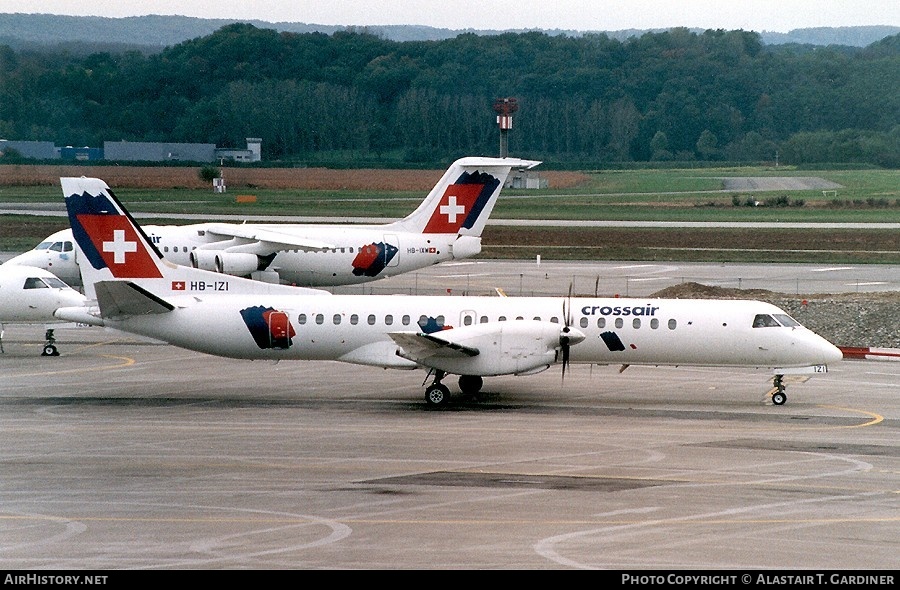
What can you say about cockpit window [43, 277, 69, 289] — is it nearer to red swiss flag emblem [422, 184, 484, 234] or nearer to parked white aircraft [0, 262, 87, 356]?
parked white aircraft [0, 262, 87, 356]

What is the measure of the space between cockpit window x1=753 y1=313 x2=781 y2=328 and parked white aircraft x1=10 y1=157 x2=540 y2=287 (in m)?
20.4

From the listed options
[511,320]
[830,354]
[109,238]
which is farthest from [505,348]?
[109,238]

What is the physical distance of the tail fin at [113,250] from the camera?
3200cm

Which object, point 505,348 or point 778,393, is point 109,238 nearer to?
point 505,348

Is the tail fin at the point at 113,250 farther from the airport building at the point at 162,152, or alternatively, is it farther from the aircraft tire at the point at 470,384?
the airport building at the point at 162,152

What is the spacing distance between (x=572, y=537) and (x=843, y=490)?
650 centimetres

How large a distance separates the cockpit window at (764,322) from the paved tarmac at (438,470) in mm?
2124

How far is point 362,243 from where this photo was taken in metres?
50.3

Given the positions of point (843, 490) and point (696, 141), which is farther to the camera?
point (696, 141)

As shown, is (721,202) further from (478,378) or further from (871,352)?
(478,378)

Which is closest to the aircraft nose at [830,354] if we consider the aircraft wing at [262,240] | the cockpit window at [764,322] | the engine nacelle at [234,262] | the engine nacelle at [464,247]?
the cockpit window at [764,322]

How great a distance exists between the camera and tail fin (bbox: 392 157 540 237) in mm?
50156

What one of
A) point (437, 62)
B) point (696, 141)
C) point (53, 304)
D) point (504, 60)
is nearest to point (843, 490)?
point (53, 304)

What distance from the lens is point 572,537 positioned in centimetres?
1733
